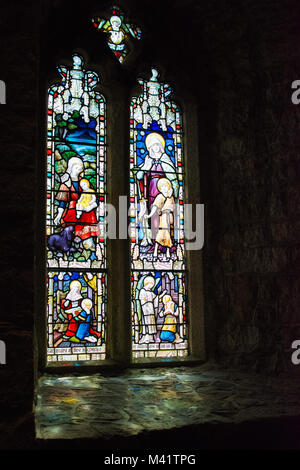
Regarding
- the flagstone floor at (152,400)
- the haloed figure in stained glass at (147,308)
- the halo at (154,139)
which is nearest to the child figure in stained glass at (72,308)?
the flagstone floor at (152,400)

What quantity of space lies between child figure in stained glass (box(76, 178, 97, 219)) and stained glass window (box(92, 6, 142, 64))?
1.15 meters

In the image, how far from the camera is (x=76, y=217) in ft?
13.4

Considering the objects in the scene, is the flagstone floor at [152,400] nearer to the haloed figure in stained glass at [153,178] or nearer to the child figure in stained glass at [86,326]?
the child figure in stained glass at [86,326]

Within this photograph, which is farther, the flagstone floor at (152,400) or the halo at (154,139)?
the halo at (154,139)

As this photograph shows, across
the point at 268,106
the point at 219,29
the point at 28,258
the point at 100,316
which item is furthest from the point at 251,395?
the point at 219,29

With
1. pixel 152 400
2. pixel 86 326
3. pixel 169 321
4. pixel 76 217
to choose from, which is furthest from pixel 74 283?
pixel 152 400

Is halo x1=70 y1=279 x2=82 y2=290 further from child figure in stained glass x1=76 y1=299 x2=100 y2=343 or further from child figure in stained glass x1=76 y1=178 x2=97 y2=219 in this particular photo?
child figure in stained glass x1=76 y1=178 x2=97 y2=219

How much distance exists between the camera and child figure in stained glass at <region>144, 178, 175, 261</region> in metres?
4.25

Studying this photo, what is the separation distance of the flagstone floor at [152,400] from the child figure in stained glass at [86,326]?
1.14ft

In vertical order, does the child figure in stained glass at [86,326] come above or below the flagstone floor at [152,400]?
above

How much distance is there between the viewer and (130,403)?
2859 mm

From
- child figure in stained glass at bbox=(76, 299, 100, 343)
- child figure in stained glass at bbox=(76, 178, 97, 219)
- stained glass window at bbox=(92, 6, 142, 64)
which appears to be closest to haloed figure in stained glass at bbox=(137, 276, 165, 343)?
child figure in stained glass at bbox=(76, 299, 100, 343)

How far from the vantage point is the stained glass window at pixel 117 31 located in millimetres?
4520

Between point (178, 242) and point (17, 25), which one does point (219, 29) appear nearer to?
point (178, 242)
